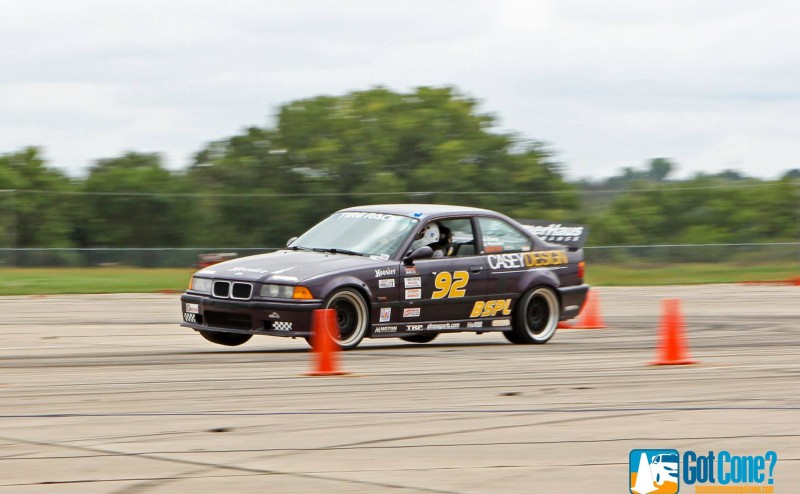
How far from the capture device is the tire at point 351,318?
1180 centimetres

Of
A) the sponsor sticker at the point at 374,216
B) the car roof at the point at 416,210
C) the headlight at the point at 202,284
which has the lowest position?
the headlight at the point at 202,284

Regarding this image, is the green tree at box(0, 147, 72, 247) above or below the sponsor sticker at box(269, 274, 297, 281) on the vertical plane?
above

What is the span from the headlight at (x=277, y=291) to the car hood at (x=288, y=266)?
0.05 m

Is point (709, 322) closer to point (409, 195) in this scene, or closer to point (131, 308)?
point (131, 308)

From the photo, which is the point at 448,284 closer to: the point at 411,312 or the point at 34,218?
the point at 411,312

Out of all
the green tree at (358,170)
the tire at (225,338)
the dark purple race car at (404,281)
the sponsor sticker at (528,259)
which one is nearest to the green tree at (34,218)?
the green tree at (358,170)

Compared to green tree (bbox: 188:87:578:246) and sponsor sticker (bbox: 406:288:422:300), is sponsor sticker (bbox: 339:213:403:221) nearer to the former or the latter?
sponsor sticker (bbox: 406:288:422:300)

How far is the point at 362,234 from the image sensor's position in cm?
1281

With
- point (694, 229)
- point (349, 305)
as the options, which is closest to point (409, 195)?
point (694, 229)

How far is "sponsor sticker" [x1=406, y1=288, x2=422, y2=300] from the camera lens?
40.5 ft

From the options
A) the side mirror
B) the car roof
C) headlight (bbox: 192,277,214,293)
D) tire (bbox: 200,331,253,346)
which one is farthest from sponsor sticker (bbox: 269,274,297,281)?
the car roof

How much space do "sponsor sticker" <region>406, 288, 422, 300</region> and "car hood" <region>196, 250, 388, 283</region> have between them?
14.9 inches

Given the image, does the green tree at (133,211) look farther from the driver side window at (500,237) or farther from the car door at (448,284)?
the car door at (448,284)

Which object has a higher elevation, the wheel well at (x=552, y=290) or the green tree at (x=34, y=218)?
the green tree at (x=34, y=218)
